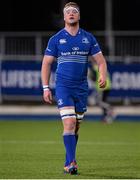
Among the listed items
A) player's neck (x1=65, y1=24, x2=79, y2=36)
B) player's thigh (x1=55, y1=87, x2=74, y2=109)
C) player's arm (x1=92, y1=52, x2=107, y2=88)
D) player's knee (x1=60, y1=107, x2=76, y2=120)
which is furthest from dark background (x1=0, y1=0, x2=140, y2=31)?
player's knee (x1=60, y1=107, x2=76, y2=120)

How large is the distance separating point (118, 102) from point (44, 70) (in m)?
17.4

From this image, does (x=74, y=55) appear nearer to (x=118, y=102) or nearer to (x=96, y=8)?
(x=118, y=102)

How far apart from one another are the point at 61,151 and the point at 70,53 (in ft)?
13.8

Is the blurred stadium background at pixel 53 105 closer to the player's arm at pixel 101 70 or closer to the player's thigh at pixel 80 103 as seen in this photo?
the player's thigh at pixel 80 103

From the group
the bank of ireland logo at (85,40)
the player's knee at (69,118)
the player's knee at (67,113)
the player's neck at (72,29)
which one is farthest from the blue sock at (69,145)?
the player's neck at (72,29)

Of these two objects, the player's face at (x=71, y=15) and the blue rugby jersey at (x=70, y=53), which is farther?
the blue rugby jersey at (x=70, y=53)

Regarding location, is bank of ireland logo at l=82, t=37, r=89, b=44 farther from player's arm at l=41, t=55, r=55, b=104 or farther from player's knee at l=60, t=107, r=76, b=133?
player's knee at l=60, t=107, r=76, b=133

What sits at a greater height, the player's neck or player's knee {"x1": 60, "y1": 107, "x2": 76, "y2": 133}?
the player's neck

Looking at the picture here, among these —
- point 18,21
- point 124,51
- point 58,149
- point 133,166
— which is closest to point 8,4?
point 18,21

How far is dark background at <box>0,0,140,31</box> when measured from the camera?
3722 centimetres

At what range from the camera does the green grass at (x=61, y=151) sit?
1312 cm

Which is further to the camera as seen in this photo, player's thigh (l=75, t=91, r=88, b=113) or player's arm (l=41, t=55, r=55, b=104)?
player's thigh (l=75, t=91, r=88, b=113)

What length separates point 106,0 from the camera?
3606 cm

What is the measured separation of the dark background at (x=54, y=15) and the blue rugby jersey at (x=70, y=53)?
23221mm
